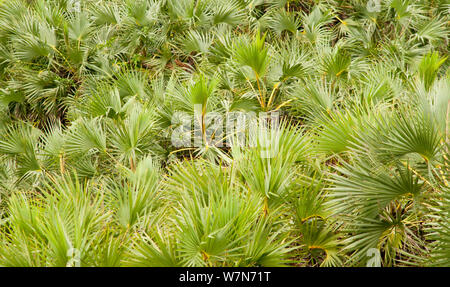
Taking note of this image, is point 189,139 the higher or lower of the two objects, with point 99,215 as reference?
higher

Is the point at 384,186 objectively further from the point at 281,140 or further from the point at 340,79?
the point at 340,79

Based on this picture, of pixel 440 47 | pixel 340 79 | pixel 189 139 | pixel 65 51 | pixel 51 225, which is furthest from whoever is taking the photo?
pixel 65 51

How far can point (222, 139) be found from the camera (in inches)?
142

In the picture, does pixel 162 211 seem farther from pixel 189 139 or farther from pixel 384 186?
pixel 189 139

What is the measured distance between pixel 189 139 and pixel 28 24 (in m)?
3.70

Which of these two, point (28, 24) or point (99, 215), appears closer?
point (99, 215)

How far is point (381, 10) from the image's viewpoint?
245 inches

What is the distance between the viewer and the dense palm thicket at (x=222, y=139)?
6.65 feet

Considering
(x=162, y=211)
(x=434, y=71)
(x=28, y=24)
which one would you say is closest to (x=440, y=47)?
(x=434, y=71)

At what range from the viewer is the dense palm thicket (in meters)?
2.03

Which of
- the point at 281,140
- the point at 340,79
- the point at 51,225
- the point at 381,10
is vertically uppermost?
the point at 381,10

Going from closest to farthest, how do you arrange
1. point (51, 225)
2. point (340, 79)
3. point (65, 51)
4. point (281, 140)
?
1. point (51, 225)
2. point (281, 140)
3. point (340, 79)
4. point (65, 51)

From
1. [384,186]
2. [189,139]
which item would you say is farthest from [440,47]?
[384,186]

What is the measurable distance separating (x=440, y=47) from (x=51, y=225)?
583 centimetres
